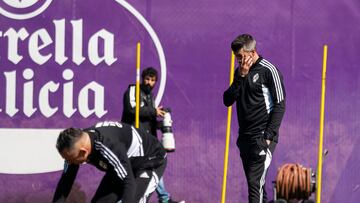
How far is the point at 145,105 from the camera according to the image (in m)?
9.93

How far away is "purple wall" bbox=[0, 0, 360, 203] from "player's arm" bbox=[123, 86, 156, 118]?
0.64 metres


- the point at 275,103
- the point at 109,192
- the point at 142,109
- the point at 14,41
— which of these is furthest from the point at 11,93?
the point at 109,192

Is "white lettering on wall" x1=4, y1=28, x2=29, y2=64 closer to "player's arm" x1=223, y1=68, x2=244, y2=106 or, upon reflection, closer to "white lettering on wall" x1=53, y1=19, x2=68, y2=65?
"white lettering on wall" x1=53, y1=19, x2=68, y2=65

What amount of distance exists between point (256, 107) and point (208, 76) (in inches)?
105

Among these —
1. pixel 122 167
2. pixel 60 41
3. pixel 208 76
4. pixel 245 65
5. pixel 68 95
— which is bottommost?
pixel 122 167

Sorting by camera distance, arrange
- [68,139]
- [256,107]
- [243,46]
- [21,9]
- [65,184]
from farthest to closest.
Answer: [21,9] → [256,107] → [243,46] → [65,184] → [68,139]

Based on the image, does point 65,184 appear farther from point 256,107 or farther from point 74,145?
point 256,107

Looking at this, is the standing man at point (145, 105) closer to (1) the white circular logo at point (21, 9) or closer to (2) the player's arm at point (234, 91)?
(1) the white circular logo at point (21, 9)

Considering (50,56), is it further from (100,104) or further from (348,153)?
(348,153)

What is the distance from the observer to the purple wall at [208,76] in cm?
1043

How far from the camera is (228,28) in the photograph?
415 inches

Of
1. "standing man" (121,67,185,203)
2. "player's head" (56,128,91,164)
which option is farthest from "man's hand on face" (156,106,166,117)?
"player's head" (56,128,91,164)

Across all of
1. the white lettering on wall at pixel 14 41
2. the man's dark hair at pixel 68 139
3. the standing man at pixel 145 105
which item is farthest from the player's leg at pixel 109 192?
the white lettering on wall at pixel 14 41

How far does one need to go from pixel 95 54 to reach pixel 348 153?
3.26 m
